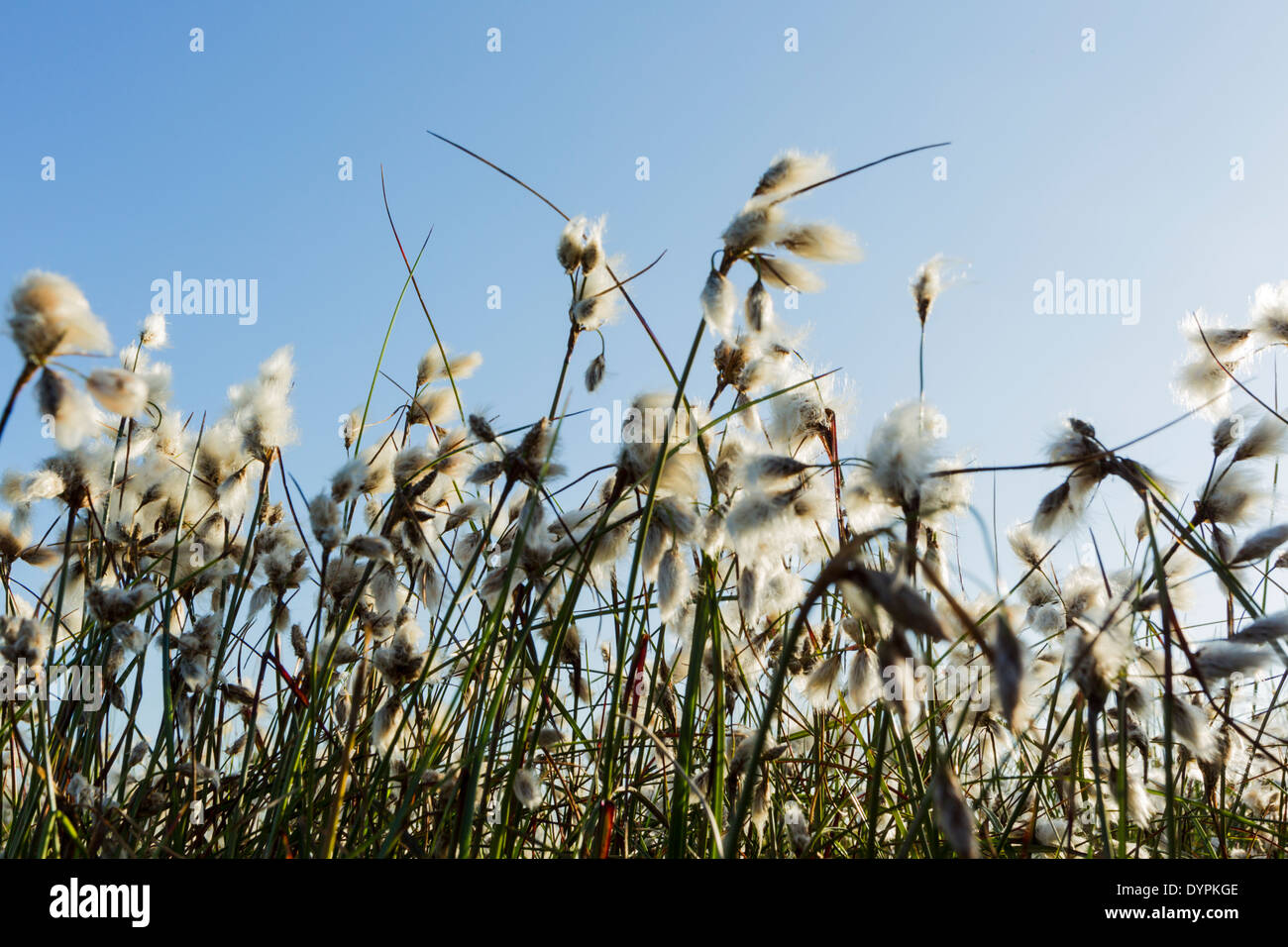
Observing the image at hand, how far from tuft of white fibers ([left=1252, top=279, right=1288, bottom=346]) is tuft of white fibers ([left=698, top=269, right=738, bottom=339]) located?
1.84 m

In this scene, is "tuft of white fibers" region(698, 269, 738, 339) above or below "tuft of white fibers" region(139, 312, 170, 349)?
below

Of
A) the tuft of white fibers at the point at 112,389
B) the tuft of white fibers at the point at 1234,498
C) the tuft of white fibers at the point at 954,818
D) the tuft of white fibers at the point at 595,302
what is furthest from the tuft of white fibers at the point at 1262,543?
the tuft of white fibers at the point at 112,389

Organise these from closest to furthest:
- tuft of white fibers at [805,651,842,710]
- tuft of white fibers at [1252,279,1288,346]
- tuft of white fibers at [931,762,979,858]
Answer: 1. tuft of white fibers at [931,762,979,858]
2. tuft of white fibers at [805,651,842,710]
3. tuft of white fibers at [1252,279,1288,346]

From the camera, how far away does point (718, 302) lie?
59.9 inches

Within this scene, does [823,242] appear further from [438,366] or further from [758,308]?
[438,366]

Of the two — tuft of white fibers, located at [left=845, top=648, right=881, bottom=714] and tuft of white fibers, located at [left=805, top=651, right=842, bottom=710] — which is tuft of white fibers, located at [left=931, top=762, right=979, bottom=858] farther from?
tuft of white fibers, located at [left=805, top=651, right=842, bottom=710]

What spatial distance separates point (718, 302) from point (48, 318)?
1.01 meters

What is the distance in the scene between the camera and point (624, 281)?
2.03m

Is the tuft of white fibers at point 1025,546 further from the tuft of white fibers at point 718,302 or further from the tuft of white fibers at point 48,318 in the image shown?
the tuft of white fibers at point 48,318

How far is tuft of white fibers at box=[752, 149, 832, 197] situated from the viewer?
1565 millimetres

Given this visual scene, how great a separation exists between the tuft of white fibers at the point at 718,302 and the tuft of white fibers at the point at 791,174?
0.61 feet

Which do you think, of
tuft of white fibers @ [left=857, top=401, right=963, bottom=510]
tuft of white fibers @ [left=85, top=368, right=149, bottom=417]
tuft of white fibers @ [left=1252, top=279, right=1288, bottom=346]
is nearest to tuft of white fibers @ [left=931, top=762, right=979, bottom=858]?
tuft of white fibers @ [left=857, top=401, right=963, bottom=510]

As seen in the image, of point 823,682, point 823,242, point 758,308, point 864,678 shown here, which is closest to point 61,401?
point 758,308
